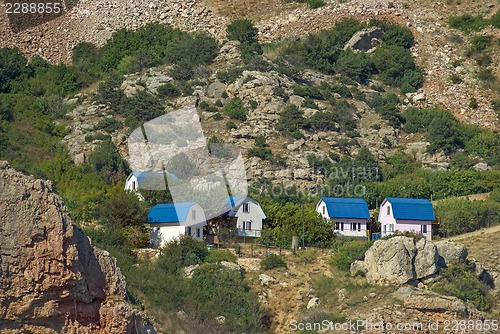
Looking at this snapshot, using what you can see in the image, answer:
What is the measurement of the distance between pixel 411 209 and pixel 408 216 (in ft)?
1.99

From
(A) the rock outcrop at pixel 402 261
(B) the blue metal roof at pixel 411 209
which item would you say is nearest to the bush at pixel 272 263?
(A) the rock outcrop at pixel 402 261

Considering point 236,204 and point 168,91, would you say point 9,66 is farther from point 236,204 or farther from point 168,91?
point 236,204

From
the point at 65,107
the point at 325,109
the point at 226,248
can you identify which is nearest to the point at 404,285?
the point at 226,248

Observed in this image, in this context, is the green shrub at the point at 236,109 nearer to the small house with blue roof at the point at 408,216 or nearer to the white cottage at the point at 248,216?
the white cottage at the point at 248,216

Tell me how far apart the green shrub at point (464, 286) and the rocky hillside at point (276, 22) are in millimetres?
27432

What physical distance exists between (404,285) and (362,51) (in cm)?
3297

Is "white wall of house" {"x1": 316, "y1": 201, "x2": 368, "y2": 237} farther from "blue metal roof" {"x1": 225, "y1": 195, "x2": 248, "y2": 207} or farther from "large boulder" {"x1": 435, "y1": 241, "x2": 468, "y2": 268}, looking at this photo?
"large boulder" {"x1": 435, "y1": 241, "x2": 468, "y2": 268}

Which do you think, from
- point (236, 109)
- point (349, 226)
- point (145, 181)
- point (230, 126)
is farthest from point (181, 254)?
point (236, 109)

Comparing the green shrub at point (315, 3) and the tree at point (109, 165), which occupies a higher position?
the green shrub at point (315, 3)

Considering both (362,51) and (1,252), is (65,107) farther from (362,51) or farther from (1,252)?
(1,252)

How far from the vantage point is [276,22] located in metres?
75.1

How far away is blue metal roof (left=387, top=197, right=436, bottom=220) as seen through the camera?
49.5 metres

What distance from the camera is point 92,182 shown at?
170 feet

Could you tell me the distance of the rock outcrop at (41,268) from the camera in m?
15.7
